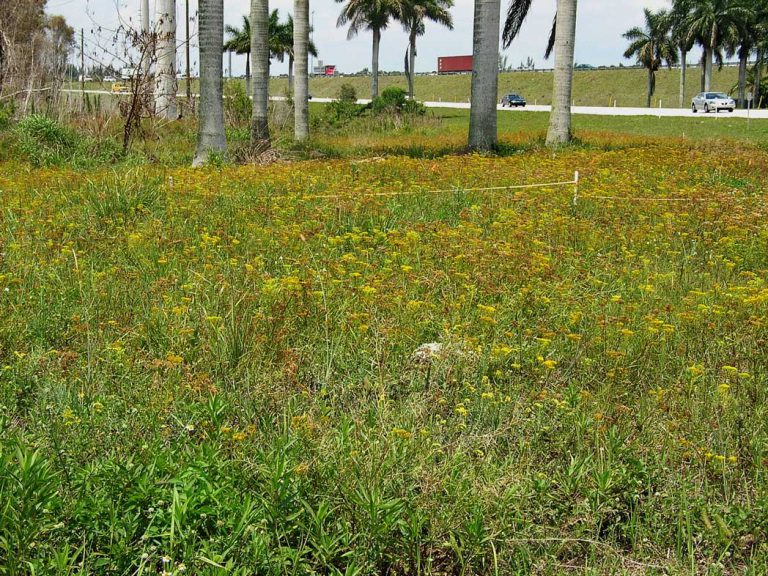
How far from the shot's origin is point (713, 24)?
199 feet

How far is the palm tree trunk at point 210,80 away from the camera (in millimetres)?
14695

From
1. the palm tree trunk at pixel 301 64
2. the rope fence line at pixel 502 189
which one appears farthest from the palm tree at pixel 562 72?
the rope fence line at pixel 502 189

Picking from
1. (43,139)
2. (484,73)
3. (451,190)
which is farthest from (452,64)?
(451,190)

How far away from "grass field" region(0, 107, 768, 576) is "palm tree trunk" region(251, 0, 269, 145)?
9.04 m

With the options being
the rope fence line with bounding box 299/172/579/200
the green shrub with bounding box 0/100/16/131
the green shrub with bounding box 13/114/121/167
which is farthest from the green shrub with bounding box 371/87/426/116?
the rope fence line with bounding box 299/172/579/200

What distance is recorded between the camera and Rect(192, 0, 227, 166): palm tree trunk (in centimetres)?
1470

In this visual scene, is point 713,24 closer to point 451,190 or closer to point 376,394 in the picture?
point 451,190

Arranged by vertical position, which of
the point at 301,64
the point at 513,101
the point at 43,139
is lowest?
the point at 43,139

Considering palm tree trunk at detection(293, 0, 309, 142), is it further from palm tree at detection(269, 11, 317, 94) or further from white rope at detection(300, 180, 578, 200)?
palm tree at detection(269, 11, 317, 94)

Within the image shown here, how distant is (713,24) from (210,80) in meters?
54.9

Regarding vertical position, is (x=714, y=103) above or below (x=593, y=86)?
below

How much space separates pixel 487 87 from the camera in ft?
56.5

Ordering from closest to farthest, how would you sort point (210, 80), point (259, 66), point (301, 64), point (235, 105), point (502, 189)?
point (502, 189), point (210, 80), point (259, 66), point (301, 64), point (235, 105)

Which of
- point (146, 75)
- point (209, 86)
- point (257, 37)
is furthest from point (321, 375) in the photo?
point (257, 37)
